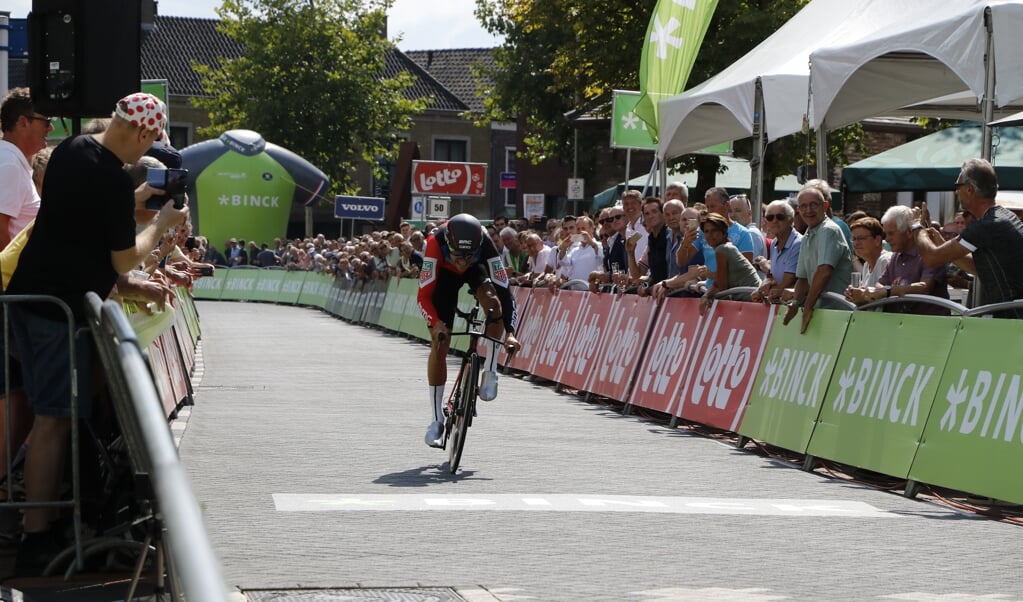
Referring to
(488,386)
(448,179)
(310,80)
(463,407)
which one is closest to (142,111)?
(463,407)

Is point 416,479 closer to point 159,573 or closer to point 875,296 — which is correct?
point 875,296

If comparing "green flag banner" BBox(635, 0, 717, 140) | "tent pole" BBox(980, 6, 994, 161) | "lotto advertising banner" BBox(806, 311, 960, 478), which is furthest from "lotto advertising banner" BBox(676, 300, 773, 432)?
"green flag banner" BBox(635, 0, 717, 140)

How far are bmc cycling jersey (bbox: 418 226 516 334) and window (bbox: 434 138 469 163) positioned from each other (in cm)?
7605

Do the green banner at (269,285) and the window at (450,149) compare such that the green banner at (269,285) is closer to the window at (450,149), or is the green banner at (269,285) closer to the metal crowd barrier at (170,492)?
the window at (450,149)

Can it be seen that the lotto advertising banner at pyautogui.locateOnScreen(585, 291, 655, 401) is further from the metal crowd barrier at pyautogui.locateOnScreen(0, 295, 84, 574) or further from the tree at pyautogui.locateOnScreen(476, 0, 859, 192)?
the tree at pyautogui.locateOnScreen(476, 0, 859, 192)

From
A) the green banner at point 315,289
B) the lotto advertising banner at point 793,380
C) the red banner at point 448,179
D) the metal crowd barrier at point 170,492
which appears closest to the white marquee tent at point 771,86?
the lotto advertising banner at point 793,380

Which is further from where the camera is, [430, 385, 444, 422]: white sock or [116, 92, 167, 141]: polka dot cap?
[430, 385, 444, 422]: white sock

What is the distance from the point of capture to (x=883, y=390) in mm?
10844

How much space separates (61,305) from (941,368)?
5.52 m

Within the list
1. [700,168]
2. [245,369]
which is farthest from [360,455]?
[700,168]

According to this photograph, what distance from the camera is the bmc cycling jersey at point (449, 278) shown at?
11.7 metres

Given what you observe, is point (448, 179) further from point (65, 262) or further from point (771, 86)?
point (65, 262)

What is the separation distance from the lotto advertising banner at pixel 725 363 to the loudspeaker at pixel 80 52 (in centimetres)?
518

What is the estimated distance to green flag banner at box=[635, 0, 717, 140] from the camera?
→ 1891 centimetres
